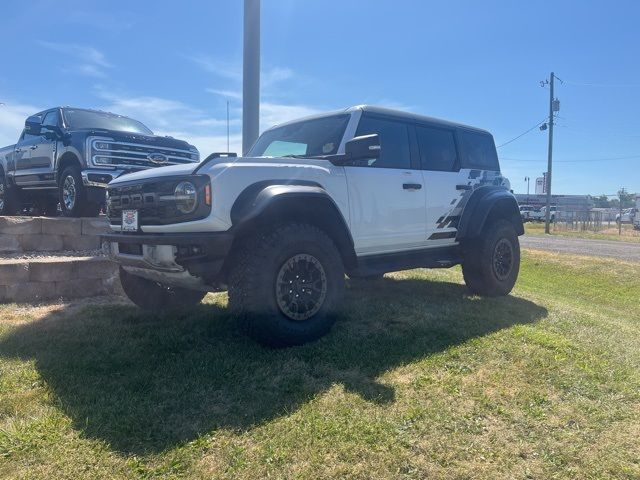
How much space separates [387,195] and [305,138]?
1.03 m

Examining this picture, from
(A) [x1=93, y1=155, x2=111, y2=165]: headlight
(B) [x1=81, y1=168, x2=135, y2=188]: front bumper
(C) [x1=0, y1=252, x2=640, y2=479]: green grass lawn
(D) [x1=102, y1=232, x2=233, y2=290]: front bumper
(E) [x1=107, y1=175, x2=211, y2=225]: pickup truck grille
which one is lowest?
(C) [x1=0, y1=252, x2=640, y2=479]: green grass lawn

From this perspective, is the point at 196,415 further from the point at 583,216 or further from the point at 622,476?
the point at 583,216

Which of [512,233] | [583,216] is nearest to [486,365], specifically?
[512,233]

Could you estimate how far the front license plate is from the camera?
382 cm

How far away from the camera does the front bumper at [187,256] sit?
339cm

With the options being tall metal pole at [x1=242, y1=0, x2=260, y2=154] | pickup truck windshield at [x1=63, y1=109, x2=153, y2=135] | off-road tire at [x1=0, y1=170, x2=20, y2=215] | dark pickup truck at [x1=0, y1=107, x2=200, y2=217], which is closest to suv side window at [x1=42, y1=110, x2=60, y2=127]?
dark pickup truck at [x1=0, y1=107, x2=200, y2=217]

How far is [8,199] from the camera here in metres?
8.65

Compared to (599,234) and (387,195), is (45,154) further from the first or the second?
(599,234)

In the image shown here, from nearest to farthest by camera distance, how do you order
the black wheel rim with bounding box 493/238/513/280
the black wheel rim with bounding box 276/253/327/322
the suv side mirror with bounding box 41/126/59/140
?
the black wheel rim with bounding box 276/253/327/322 → the black wheel rim with bounding box 493/238/513/280 → the suv side mirror with bounding box 41/126/59/140

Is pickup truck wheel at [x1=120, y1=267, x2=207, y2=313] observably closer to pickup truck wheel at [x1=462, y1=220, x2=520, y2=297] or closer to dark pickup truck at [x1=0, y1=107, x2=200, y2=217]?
dark pickup truck at [x1=0, y1=107, x2=200, y2=217]

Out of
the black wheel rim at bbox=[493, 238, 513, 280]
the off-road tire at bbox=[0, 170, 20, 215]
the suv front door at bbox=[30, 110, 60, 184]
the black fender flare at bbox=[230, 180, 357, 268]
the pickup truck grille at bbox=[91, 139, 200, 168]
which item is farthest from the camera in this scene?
the off-road tire at bbox=[0, 170, 20, 215]

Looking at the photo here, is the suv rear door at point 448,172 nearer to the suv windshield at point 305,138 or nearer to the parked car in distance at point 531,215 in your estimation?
the suv windshield at point 305,138

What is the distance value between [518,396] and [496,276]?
2.78m

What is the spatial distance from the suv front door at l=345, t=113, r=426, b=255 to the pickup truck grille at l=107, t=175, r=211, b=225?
1.41 m
